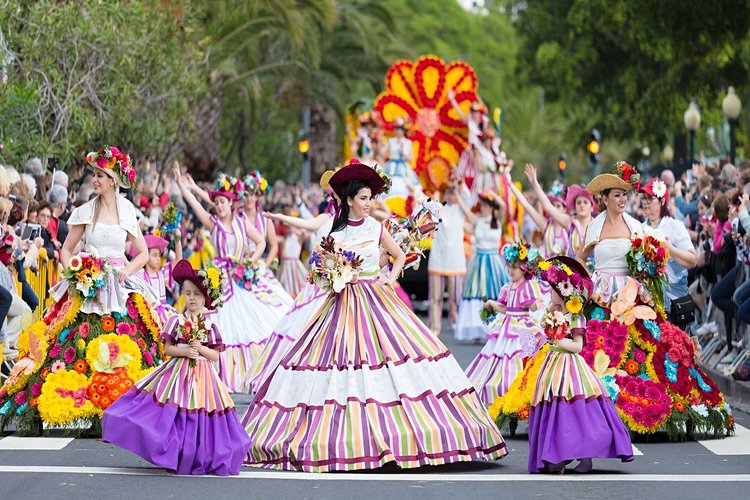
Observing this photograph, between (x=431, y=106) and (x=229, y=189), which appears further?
(x=431, y=106)

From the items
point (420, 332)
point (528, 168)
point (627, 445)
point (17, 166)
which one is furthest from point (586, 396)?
point (17, 166)

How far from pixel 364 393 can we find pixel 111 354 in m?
2.68

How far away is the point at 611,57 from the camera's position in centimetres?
4459

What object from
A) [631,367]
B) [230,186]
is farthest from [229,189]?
[631,367]

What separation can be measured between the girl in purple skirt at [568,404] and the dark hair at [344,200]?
1.37 m

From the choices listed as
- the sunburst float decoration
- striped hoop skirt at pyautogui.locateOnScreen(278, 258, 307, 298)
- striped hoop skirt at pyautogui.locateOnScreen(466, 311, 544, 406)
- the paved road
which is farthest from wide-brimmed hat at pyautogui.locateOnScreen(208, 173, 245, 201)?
the sunburst float decoration

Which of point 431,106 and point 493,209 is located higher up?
point 431,106

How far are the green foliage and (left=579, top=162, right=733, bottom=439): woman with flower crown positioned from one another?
9135mm

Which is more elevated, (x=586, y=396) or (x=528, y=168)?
(x=528, y=168)

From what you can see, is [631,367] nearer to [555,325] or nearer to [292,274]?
[555,325]

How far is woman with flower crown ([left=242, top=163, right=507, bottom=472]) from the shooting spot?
1120 centimetres

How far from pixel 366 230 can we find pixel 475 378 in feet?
12.9

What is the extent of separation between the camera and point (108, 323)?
13344 millimetres

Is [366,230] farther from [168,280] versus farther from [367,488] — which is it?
[168,280]
